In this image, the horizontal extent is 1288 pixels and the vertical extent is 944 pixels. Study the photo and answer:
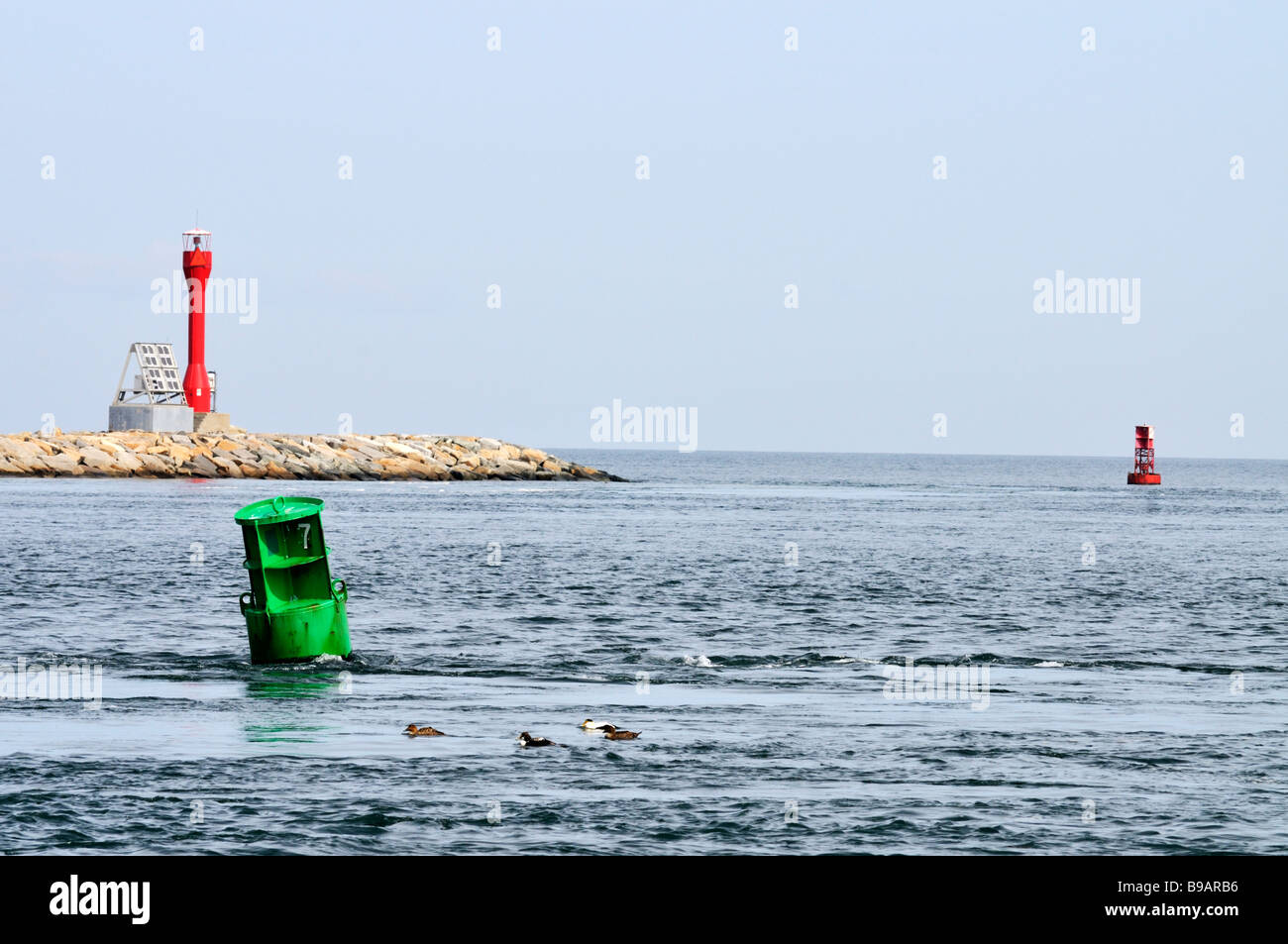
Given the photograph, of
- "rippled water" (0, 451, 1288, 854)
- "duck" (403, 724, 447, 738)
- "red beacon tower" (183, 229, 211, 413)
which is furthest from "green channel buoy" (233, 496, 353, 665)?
"red beacon tower" (183, 229, 211, 413)

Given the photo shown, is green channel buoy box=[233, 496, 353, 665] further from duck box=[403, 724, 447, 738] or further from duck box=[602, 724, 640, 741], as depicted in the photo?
duck box=[602, 724, 640, 741]

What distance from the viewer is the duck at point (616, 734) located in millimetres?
16734

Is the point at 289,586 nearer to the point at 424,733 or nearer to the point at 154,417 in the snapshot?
the point at 424,733

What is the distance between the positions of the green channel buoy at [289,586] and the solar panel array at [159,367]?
335ft

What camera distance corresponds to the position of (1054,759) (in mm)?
16000

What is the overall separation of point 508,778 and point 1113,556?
44757 millimetres

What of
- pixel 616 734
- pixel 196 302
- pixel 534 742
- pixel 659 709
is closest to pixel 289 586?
pixel 659 709

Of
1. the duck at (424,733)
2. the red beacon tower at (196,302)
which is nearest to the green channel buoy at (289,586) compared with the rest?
the duck at (424,733)

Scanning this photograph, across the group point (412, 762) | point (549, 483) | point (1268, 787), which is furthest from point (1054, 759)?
point (549, 483)

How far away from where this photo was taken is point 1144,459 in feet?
450

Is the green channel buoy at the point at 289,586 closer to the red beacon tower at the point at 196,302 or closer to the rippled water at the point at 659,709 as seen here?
the rippled water at the point at 659,709

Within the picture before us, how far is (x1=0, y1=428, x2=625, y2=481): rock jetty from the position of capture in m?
116
